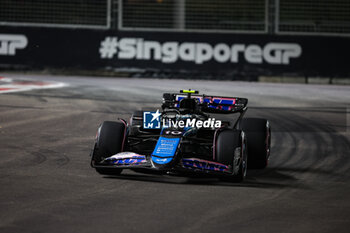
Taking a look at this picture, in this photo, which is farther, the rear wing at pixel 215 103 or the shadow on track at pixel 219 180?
the rear wing at pixel 215 103

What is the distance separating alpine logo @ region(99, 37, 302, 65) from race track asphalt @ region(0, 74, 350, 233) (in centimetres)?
1163

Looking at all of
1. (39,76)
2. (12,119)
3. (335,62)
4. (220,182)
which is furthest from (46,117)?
(335,62)

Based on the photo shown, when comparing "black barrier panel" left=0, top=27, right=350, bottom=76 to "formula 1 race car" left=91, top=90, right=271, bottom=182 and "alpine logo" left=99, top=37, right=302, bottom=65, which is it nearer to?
"alpine logo" left=99, top=37, right=302, bottom=65

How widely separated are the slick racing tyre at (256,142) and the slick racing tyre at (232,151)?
0.80 metres

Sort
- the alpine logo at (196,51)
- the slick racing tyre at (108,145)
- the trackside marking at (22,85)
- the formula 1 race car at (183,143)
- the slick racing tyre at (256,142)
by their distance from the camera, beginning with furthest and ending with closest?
the alpine logo at (196,51)
the trackside marking at (22,85)
the slick racing tyre at (256,142)
the slick racing tyre at (108,145)
the formula 1 race car at (183,143)

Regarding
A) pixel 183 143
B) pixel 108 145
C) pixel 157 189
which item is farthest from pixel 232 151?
pixel 108 145

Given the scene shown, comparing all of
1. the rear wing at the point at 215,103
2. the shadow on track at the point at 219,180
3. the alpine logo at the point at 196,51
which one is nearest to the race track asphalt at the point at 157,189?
the shadow on track at the point at 219,180

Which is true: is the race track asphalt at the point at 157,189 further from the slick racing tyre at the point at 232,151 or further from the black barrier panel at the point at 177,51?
the black barrier panel at the point at 177,51

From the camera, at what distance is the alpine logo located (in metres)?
25.7

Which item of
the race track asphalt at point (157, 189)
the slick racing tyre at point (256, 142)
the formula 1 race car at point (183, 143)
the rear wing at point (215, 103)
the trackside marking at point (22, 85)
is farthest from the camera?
the trackside marking at point (22, 85)

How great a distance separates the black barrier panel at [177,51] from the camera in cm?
2572

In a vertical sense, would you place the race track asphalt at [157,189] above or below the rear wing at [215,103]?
below

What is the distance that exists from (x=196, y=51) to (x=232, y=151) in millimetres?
18529

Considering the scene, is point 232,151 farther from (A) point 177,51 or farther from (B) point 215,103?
(A) point 177,51
